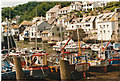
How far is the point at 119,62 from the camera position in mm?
3889

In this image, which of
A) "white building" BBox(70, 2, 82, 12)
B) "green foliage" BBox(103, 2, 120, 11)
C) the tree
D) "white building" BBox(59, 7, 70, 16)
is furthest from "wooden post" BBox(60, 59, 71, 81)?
"white building" BBox(70, 2, 82, 12)

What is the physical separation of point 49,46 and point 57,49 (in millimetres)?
581

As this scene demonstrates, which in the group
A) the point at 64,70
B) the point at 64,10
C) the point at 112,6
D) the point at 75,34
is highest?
the point at 112,6

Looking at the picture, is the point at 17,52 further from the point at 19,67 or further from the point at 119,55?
the point at 119,55

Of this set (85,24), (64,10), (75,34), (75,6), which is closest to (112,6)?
(75,6)

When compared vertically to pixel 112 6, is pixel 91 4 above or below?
above

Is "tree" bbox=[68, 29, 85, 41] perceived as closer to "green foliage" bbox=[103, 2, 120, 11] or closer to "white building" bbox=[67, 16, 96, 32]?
"white building" bbox=[67, 16, 96, 32]

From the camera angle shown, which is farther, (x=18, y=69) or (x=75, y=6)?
(x=75, y=6)

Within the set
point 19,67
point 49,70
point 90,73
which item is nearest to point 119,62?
point 90,73

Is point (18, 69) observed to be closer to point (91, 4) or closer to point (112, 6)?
point (112, 6)

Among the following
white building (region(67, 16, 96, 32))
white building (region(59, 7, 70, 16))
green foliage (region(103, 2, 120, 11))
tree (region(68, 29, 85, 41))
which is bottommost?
tree (region(68, 29, 85, 41))

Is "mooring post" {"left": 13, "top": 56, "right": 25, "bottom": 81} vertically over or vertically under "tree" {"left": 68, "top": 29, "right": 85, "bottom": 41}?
under

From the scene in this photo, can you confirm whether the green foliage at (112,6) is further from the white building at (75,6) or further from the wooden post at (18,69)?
the wooden post at (18,69)

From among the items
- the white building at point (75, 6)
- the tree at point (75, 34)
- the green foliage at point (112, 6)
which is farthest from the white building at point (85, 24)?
the white building at point (75, 6)
